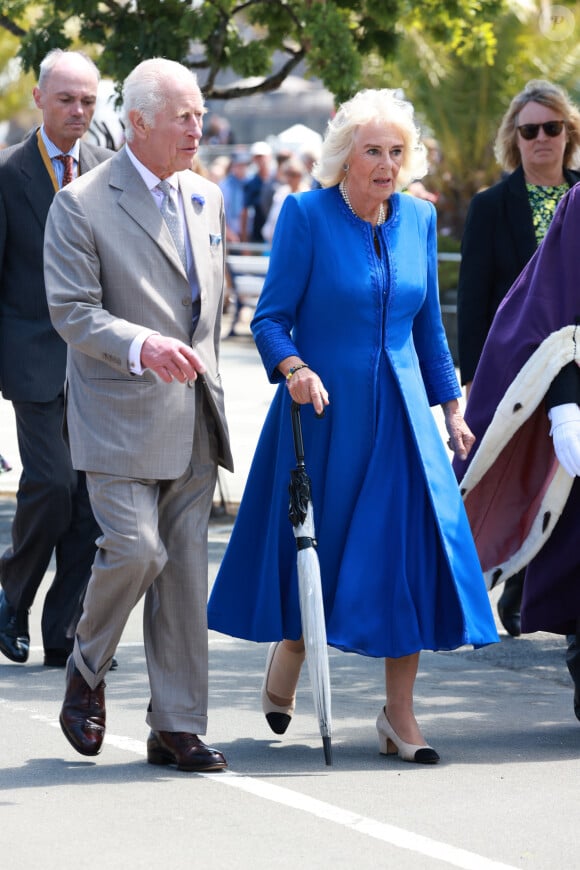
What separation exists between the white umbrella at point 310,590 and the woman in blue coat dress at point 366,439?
0.52 ft

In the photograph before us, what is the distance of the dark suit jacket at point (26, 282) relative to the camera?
6801mm

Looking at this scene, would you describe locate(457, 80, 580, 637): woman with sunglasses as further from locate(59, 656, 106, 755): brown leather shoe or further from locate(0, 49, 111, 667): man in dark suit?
locate(59, 656, 106, 755): brown leather shoe

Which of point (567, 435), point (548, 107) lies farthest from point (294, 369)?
point (548, 107)

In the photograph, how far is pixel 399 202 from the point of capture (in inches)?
225

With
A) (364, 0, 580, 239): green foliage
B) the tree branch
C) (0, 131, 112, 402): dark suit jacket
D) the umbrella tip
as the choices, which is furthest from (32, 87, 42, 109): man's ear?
(364, 0, 580, 239): green foliage

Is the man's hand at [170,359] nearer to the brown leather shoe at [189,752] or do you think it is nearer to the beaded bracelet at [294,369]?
the beaded bracelet at [294,369]

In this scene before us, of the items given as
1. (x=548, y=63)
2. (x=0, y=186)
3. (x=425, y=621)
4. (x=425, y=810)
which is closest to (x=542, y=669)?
(x=425, y=621)

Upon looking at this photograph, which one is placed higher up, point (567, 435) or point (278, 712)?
point (567, 435)

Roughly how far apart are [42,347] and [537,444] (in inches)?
75.1

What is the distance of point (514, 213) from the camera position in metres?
7.62

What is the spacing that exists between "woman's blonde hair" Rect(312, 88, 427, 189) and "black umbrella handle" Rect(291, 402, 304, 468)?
75 cm

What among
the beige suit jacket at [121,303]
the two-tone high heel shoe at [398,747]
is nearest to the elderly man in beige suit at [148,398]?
the beige suit jacket at [121,303]

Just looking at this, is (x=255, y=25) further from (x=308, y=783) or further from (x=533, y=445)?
(x=308, y=783)

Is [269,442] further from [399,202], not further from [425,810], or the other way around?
[425,810]
